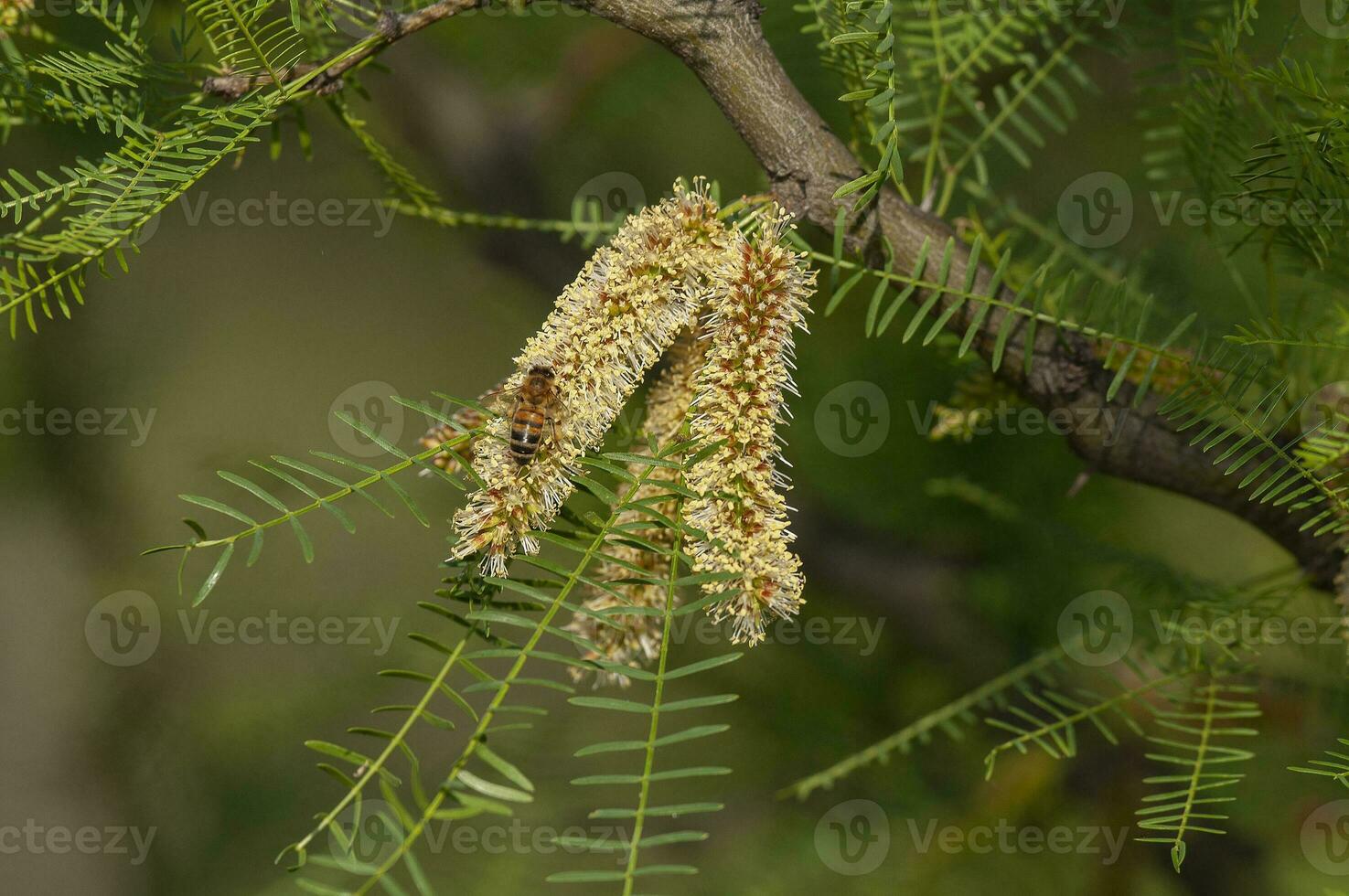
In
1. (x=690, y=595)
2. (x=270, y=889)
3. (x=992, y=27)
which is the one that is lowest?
(x=270, y=889)

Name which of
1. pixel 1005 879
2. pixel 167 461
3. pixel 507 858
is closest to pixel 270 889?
pixel 507 858

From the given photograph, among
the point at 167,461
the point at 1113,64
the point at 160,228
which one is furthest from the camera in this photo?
the point at 167,461

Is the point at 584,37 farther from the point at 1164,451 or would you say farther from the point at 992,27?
the point at 1164,451

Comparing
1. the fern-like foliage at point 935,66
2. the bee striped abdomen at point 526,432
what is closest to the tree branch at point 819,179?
the fern-like foliage at point 935,66

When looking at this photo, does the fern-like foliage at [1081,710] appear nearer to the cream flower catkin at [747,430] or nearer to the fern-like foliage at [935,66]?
the cream flower catkin at [747,430]

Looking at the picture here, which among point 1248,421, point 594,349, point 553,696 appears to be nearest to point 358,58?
point 594,349

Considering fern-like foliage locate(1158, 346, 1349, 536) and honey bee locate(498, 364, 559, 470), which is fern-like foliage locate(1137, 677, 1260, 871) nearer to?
fern-like foliage locate(1158, 346, 1349, 536)

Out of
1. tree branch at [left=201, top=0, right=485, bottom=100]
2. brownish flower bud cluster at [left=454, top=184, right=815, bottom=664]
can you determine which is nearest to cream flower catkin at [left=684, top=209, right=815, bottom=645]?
brownish flower bud cluster at [left=454, top=184, right=815, bottom=664]

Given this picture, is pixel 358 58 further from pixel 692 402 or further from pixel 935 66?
pixel 935 66
